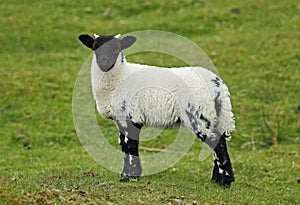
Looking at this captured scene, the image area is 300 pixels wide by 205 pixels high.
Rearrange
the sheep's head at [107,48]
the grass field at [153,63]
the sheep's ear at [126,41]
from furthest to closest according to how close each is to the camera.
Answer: the sheep's ear at [126,41] → the sheep's head at [107,48] → the grass field at [153,63]

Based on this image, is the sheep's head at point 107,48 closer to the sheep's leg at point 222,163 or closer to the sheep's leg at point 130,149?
the sheep's leg at point 130,149

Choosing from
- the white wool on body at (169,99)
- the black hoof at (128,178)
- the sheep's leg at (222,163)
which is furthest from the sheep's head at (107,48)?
the sheep's leg at (222,163)

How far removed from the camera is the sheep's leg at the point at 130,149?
1219cm

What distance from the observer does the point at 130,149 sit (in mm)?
12305

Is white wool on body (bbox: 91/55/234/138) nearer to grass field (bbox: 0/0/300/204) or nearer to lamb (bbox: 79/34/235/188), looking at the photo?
lamb (bbox: 79/34/235/188)

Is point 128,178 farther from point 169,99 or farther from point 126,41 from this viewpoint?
point 126,41

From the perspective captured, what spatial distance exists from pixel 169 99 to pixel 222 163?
5.57 ft

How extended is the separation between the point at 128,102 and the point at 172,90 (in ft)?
3.26

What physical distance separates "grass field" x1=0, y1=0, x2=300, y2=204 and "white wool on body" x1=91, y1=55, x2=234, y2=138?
1326 mm

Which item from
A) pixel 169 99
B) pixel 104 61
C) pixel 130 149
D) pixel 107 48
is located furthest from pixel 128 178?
pixel 107 48

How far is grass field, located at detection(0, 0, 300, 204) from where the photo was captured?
1123 cm

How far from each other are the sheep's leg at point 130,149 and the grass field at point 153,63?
274 millimetres

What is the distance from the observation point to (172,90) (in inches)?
461

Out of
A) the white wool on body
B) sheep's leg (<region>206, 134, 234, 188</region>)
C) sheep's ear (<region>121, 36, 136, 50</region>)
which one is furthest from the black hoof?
sheep's ear (<region>121, 36, 136, 50</region>)
